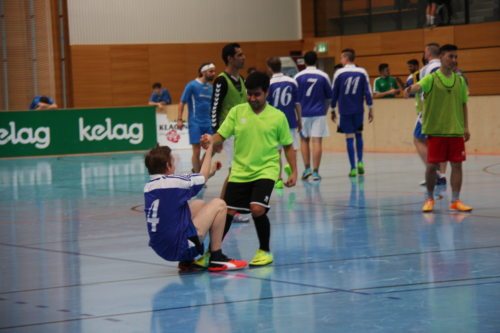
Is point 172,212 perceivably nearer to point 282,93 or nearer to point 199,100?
point 282,93

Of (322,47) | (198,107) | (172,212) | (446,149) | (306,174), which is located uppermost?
(322,47)

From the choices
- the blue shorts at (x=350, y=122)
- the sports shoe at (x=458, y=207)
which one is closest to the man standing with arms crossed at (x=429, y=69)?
the blue shorts at (x=350, y=122)

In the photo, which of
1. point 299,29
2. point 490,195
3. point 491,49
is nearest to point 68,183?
point 490,195

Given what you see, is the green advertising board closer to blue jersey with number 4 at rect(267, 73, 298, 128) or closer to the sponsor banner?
the sponsor banner

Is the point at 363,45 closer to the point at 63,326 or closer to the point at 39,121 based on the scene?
the point at 39,121

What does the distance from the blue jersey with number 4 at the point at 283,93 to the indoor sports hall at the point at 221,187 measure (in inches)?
49.6

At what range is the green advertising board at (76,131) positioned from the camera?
1096 inches

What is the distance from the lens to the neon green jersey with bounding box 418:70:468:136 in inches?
489

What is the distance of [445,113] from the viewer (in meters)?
12.5

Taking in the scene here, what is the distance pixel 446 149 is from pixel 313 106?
6.56m

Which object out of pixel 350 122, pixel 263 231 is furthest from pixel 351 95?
pixel 263 231

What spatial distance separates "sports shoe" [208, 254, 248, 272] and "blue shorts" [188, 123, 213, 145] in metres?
8.20

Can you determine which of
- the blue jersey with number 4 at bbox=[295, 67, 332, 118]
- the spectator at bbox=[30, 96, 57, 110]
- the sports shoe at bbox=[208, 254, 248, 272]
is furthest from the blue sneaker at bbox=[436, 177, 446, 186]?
the spectator at bbox=[30, 96, 57, 110]

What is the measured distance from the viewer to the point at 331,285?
831 centimetres
